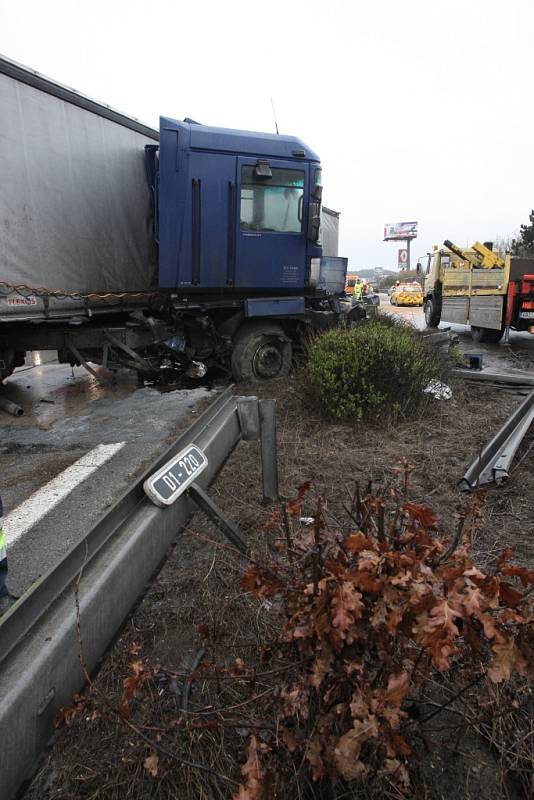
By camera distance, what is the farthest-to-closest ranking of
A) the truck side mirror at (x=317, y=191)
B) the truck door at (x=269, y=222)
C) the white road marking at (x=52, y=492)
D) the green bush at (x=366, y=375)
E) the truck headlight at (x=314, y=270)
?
the truck headlight at (x=314, y=270)
the truck side mirror at (x=317, y=191)
the truck door at (x=269, y=222)
the green bush at (x=366, y=375)
the white road marking at (x=52, y=492)

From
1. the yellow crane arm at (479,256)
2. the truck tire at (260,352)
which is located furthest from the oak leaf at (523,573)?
the yellow crane arm at (479,256)

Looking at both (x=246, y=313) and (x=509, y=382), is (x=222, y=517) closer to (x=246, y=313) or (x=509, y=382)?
(x=246, y=313)

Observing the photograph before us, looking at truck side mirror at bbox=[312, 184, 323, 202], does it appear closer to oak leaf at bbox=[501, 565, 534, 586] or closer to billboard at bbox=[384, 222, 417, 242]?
oak leaf at bbox=[501, 565, 534, 586]

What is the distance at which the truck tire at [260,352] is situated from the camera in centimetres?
820

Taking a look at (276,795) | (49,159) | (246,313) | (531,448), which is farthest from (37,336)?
(276,795)

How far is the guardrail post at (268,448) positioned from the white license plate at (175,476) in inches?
46.7

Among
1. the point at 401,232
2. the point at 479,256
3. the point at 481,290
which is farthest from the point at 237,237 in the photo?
the point at 401,232

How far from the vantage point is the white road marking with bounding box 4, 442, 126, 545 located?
151 inches

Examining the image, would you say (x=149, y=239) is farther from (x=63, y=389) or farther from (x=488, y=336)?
(x=488, y=336)

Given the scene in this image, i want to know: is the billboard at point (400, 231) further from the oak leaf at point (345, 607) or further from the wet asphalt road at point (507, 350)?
the oak leaf at point (345, 607)

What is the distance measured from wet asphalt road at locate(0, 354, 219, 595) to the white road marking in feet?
0.05

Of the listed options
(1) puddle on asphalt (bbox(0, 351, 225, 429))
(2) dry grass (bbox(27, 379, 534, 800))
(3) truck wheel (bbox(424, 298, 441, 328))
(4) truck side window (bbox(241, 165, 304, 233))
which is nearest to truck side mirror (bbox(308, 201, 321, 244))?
(4) truck side window (bbox(241, 165, 304, 233))

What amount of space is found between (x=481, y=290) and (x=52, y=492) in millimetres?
12968

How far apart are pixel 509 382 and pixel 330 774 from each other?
7240 mm
